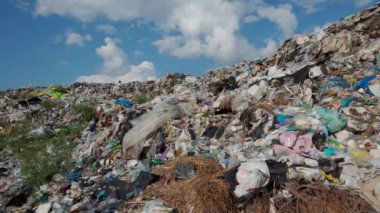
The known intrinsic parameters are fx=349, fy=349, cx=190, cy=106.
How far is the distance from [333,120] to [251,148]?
1.23 metres

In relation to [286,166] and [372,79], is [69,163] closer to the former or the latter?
[286,166]

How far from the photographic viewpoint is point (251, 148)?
14.0 ft

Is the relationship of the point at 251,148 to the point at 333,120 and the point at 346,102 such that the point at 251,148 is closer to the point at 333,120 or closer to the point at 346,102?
the point at 333,120

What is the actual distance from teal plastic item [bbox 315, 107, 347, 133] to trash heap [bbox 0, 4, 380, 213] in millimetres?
13

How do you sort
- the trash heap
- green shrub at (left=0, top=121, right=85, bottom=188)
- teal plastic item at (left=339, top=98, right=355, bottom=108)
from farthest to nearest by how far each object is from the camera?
teal plastic item at (left=339, top=98, right=355, bottom=108) → green shrub at (left=0, top=121, right=85, bottom=188) → the trash heap

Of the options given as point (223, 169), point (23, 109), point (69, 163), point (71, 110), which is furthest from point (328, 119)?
point (23, 109)

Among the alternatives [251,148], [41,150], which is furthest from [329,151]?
[41,150]

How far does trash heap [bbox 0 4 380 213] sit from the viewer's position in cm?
336

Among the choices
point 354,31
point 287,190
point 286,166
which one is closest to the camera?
point 287,190

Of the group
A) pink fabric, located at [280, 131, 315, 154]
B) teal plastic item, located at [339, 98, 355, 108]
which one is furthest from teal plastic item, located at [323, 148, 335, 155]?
teal plastic item, located at [339, 98, 355, 108]

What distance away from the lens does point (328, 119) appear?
4.63 m

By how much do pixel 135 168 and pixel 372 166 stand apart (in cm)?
285

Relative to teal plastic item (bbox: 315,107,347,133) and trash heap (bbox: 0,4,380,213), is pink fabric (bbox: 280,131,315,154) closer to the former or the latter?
trash heap (bbox: 0,4,380,213)

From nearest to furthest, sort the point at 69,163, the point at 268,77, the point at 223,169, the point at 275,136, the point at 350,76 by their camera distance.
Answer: the point at 223,169 → the point at 275,136 → the point at 69,163 → the point at 350,76 → the point at 268,77
